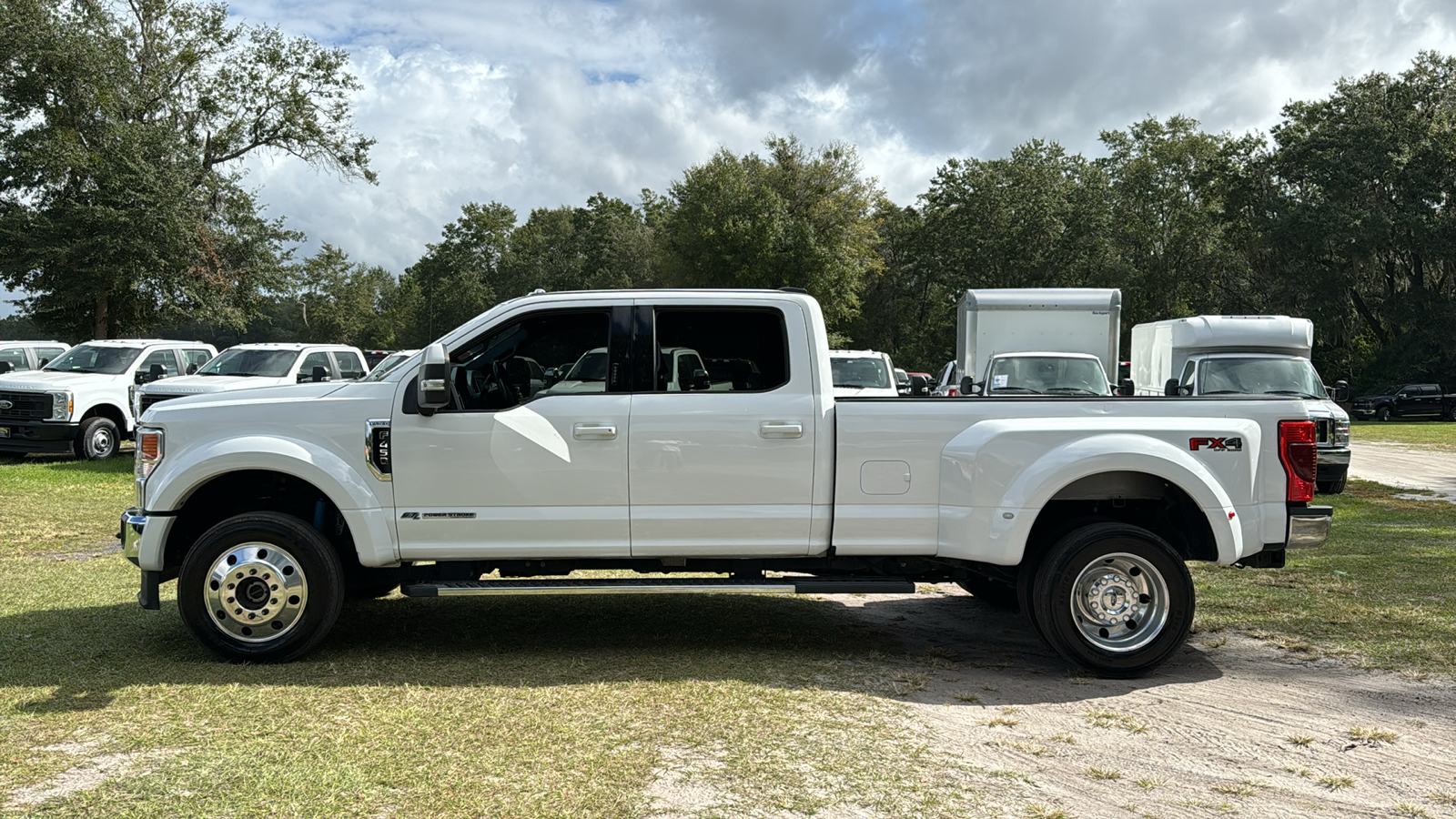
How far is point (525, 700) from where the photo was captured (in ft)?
18.1

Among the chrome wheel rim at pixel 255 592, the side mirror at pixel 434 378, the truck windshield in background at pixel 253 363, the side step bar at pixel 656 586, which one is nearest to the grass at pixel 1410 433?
the truck windshield in background at pixel 253 363

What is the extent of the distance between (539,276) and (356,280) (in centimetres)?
3041

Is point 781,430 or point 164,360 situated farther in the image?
point 164,360

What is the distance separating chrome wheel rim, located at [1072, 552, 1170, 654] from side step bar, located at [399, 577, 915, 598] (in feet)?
3.01

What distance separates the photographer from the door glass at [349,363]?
62.2 ft

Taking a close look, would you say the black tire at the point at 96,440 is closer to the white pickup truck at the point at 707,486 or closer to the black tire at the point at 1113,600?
the white pickup truck at the point at 707,486

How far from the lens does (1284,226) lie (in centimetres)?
4306

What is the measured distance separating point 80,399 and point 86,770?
14960 mm

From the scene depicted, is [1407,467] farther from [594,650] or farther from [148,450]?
[148,450]

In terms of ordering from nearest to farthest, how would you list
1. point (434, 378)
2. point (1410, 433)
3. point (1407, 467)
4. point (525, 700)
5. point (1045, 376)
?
point (525, 700), point (434, 378), point (1045, 376), point (1407, 467), point (1410, 433)

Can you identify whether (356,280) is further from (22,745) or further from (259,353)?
(22,745)

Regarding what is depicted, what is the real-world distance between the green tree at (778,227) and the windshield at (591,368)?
4314cm

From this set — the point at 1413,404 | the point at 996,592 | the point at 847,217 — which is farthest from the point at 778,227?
the point at 996,592

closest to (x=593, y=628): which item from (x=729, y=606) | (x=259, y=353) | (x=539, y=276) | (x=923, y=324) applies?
(x=729, y=606)
